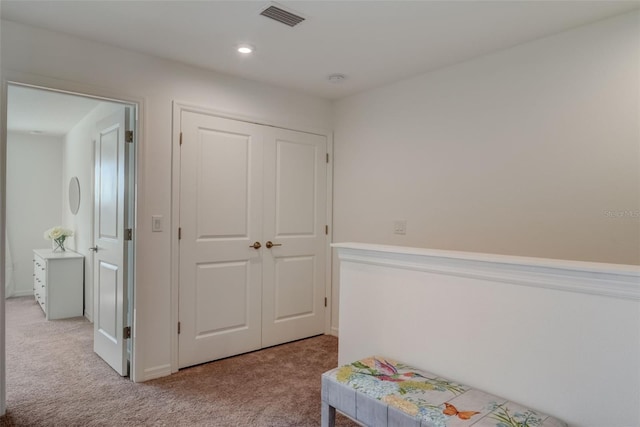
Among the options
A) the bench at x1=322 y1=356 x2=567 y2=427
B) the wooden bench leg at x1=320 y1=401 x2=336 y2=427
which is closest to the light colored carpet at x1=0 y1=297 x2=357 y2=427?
the wooden bench leg at x1=320 y1=401 x2=336 y2=427

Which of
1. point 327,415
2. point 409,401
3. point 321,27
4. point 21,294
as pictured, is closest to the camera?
point 409,401

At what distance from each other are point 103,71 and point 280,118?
142 cm

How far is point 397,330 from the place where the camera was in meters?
2.05

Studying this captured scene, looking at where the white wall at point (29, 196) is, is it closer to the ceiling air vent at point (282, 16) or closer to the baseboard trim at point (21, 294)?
the baseboard trim at point (21, 294)

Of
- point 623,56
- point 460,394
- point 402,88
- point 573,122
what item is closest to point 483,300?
point 460,394

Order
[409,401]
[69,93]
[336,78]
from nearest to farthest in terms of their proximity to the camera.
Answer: [409,401] → [69,93] → [336,78]

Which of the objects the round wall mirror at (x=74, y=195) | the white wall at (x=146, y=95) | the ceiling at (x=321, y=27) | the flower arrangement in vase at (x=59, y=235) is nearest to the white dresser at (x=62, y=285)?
the flower arrangement in vase at (x=59, y=235)

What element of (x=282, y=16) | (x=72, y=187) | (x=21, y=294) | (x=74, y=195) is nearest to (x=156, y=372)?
(x=282, y=16)

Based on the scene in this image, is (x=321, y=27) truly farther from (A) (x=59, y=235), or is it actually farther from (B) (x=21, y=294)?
(B) (x=21, y=294)

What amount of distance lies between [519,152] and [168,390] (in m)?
2.82

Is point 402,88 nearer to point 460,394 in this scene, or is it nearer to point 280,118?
point 280,118

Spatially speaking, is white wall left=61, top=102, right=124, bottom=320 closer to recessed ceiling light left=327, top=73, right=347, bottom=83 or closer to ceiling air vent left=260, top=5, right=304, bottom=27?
recessed ceiling light left=327, top=73, right=347, bottom=83

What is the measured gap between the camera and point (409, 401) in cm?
157

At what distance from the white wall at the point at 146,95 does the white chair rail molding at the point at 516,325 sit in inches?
59.5
